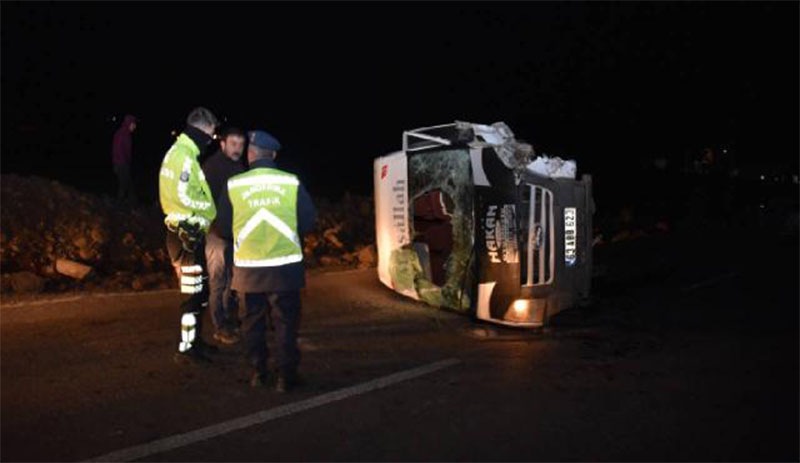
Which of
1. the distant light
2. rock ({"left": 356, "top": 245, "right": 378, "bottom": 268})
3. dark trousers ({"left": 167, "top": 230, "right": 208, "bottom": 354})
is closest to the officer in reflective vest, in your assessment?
dark trousers ({"left": 167, "top": 230, "right": 208, "bottom": 354})

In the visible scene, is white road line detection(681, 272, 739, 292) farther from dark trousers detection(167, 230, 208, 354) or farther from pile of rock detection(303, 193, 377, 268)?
dark trousers detection(167, 230, 208, 354)

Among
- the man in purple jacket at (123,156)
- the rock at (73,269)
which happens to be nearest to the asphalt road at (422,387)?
the rock at (73,269)

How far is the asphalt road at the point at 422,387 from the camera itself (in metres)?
4.27

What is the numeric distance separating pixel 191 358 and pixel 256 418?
1.29 meters

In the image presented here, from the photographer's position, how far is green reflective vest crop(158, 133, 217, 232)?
5.50 meters

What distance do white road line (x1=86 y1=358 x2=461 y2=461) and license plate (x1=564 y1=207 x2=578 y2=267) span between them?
8.22ft

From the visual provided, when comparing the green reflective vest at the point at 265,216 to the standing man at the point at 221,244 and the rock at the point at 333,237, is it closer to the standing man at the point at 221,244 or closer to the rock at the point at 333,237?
the standing man at the point at 221,244

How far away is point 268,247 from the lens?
495 centimetres

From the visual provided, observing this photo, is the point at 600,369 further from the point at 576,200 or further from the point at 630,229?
the point at 630,229

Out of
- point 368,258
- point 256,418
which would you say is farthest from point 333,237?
point 256,418

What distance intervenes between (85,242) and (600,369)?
715cm

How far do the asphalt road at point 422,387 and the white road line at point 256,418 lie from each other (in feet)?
0.18

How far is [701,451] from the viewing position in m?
4.26

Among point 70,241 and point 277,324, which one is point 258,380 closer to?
point 277,324
